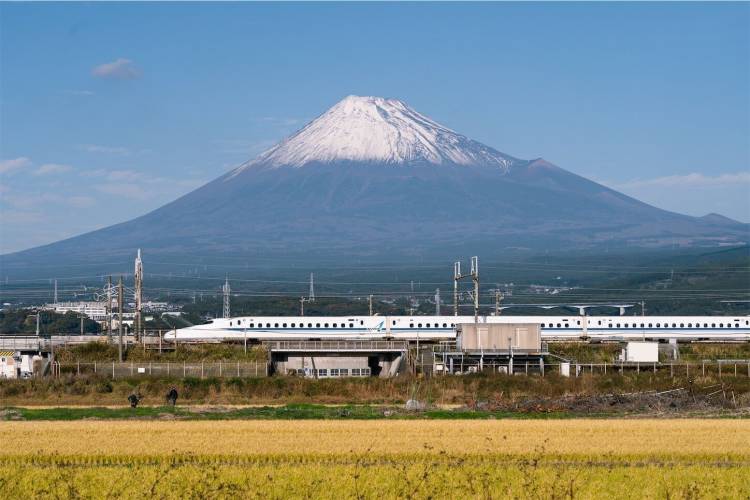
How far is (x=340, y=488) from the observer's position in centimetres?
2394

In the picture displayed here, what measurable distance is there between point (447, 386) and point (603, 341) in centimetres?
2268

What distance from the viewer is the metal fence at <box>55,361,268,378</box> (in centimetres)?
5656

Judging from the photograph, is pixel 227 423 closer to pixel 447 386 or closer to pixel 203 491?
pixel 203 491

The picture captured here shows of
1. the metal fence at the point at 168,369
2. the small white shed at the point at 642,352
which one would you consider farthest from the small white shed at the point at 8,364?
the small white shed at the point at 642,352

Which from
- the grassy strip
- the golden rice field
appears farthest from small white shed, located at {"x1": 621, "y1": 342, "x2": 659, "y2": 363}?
the golden rice field

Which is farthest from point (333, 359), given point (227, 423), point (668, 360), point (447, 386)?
point (227, 423)

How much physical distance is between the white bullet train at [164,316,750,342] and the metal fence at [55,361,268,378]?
1498 cm

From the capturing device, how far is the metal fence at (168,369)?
56.6 metres

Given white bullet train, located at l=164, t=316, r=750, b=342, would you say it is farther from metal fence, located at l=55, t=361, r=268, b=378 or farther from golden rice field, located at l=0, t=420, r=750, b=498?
golden rice field, located at l=0, t=420, r=750, b=498

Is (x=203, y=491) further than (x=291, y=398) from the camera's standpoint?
No

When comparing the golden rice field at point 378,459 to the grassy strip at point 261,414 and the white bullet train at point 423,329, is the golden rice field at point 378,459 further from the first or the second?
the white bullet train at point 423,329

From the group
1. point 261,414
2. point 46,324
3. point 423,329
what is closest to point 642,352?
point 423,329

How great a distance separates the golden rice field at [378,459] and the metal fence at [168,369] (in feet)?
63.9

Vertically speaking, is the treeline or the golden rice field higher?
the treeline
